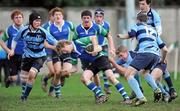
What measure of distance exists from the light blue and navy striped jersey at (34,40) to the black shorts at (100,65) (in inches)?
52.7

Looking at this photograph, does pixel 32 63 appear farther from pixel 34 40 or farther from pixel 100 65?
pixel 100 65

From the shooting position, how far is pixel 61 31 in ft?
61.4

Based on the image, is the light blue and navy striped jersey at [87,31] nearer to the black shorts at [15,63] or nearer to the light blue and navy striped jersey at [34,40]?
the light blue and navy striped jersey at [34,40]

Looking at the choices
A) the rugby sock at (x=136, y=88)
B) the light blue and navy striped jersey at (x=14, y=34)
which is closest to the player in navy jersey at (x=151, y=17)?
the rugby sock at (x=136, y=88)

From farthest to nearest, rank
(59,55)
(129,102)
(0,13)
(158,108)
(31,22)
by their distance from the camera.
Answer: (0,13) → (59,55) → (31,22) → (129,102) → (158,108)

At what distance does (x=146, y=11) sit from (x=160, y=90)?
6.25 feet

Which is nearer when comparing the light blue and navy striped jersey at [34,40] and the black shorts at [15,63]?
the light blue and navy striped jersey at [34,40]

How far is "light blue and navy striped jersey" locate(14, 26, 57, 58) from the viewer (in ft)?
55.9

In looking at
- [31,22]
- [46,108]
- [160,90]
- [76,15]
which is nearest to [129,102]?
[160,90]

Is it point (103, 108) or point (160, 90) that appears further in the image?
point (160, 90)

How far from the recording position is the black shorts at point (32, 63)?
17.1 meters

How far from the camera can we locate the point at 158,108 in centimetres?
1480

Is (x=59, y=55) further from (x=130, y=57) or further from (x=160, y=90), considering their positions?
(x=160, y=90)

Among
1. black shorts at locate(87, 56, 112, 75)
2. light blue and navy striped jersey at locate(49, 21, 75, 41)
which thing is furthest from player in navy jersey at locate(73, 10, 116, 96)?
light blue and navy striped jersey at locate(49, 21, 75, 41)
